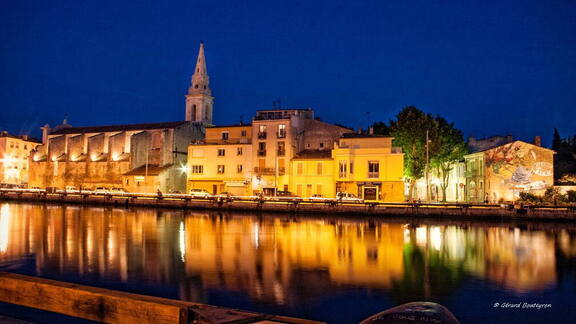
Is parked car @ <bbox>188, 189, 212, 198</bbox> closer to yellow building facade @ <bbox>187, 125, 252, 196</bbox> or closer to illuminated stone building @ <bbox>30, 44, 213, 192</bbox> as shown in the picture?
yellow building facade @ <bbox>187, 125, 252, 196</bbox>

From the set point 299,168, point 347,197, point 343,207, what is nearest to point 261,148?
point 299,168

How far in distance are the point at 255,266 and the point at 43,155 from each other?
79.6 metres

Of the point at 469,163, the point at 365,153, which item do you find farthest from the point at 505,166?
the point at 365,153

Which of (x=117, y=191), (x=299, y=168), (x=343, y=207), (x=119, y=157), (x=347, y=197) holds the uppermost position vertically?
(x=119, y=157)

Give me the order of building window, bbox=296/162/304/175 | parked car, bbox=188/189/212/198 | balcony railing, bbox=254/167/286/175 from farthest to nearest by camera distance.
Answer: balcony railing, bbox=254/167/286/175, parked car, bbox=188/189/212/198, building window, bbox=296/162/304/175

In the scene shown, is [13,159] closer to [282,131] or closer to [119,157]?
[119,157]

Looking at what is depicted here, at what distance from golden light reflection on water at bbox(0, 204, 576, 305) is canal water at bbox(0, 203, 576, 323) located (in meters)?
0.06

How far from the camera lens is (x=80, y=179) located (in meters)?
80.8

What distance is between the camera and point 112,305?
20.4 feet

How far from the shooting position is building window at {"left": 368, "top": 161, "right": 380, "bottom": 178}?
59.8 metres

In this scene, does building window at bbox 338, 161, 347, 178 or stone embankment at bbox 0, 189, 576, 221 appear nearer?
stone embankment at bbox 0, 189, 576, 221

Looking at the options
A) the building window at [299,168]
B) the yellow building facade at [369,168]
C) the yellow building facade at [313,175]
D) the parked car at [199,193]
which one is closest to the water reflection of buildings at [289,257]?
the yellow building facade at [369,168]

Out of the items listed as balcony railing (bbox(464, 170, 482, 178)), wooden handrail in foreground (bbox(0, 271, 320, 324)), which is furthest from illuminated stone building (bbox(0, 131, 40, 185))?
wooden handrail in foreground (bbox(0, 271, 320, 324))

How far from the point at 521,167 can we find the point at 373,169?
683 inches
